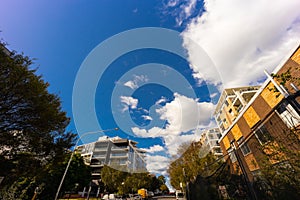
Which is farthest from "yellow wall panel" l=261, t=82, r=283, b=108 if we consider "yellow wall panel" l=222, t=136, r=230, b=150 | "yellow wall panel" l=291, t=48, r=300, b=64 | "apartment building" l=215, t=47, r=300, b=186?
"yellow wall panel" l=222, t=136, r=230, b=150

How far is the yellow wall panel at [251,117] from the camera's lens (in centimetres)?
1165

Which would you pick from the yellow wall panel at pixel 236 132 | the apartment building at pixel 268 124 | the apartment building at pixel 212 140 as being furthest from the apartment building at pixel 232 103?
the apartment building at pixel 212 140

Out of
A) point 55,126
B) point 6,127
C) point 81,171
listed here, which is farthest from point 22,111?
point 81,171

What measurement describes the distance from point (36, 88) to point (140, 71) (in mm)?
5545

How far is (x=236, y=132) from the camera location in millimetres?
14781

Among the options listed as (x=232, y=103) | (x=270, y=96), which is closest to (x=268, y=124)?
(x=270, y=96)

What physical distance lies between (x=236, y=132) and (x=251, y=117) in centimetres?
321

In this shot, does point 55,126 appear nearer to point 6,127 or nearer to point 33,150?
point 33,150

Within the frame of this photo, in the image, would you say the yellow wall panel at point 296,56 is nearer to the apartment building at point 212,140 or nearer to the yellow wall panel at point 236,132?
the yellow wall panel at point 236,132

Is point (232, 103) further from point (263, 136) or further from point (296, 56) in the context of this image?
point (263, 136)

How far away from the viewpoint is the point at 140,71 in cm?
760

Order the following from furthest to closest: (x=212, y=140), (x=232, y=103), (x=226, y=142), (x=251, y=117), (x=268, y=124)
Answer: (x=212, y=140) < (x=232, y=103) < (x=226, y=142) < (x=251, y=117) < (x=268, y=124)

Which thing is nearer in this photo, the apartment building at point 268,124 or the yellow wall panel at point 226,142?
the apartment building at point 268,124

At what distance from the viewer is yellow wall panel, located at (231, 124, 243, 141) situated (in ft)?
46.1
